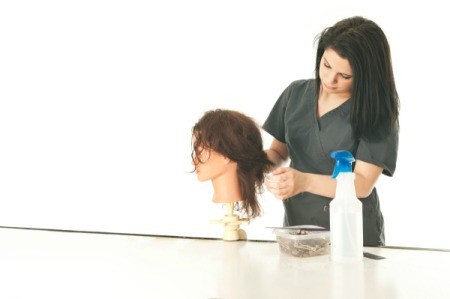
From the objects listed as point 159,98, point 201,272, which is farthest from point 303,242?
point 159,98

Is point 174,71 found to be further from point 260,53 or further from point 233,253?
point 233,253

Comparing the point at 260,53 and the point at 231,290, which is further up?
the point at 260,53

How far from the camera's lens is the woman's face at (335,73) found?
1771 millimetres

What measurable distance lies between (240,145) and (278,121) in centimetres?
42

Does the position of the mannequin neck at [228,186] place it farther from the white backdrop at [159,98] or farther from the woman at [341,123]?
the white backdrop at [159,98]

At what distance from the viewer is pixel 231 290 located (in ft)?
3.88

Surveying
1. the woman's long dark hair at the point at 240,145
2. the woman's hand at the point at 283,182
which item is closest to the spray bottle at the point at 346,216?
the woman's hand at the point at 283,182

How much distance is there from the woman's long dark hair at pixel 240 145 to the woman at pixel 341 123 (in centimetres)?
11

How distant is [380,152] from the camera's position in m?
1.83

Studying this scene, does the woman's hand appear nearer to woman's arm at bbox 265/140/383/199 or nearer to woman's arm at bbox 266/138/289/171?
woman's arm at bbox 265/140/383/199

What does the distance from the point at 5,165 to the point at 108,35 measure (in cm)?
96

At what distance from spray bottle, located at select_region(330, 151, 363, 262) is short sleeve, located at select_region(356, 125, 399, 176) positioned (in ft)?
1.45

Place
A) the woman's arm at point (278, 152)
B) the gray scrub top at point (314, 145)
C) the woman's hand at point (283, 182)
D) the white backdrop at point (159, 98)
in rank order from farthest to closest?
the white backdrop at point (159, 98), the woman's arm at point (278, 152), the gray scrub top at point (314, 145), the woman's hand at point (283, 182)

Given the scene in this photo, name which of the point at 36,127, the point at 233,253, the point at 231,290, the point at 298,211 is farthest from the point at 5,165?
the point at 231,290
